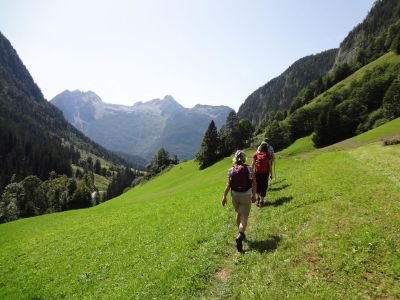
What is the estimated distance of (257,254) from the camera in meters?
14.5

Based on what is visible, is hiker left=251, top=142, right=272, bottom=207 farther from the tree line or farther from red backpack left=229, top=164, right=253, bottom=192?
the tree line

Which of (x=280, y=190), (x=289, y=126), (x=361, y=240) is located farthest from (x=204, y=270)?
(x=289, y=126)

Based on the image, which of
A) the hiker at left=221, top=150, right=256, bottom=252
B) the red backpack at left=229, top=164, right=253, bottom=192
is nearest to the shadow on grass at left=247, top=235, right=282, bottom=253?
the hiker at left=221, top=150, right=256, bottom=252

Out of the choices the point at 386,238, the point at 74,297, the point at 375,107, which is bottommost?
the point at 74,297

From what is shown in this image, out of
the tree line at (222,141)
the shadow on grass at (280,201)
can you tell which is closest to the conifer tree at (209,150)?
the tree line at (222,141)

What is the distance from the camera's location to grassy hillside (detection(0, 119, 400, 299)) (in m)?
11.3

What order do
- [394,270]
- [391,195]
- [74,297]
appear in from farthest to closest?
1. [391,195]
2. [74,297]
3. [394,270]

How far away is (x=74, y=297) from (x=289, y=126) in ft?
395

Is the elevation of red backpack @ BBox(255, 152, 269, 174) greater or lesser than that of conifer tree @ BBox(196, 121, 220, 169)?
lesser

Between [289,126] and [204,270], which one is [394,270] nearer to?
[204,270]

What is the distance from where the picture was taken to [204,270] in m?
14.3

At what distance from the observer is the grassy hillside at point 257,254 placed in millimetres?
11305

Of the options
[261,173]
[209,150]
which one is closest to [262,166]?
[261,173]

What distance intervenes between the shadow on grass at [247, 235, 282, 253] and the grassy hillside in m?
0.05
